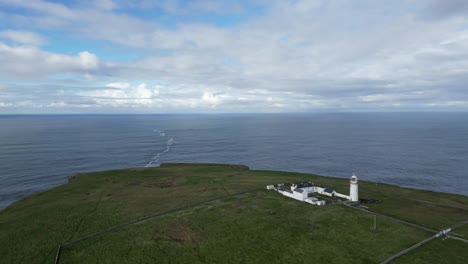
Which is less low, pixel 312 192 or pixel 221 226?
pixel 312 192

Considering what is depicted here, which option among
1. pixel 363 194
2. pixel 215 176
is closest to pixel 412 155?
pixel 363 194

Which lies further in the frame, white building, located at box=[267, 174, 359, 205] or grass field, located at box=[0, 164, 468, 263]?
white building, located at box=[267, 174, 359, 205]

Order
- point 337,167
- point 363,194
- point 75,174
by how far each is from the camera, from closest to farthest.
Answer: point 363,194
point 75,174
point 337,167

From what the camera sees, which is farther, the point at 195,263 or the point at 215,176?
the point at 215,176

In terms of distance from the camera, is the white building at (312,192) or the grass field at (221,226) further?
the white building at (312,192)

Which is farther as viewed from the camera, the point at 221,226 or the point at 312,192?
the point at 312,192

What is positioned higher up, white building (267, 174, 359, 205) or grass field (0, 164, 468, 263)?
white building (267, 174, 359, 205)

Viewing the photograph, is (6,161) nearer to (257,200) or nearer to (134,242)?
(134,242)

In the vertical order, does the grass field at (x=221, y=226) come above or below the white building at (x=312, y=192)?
below
